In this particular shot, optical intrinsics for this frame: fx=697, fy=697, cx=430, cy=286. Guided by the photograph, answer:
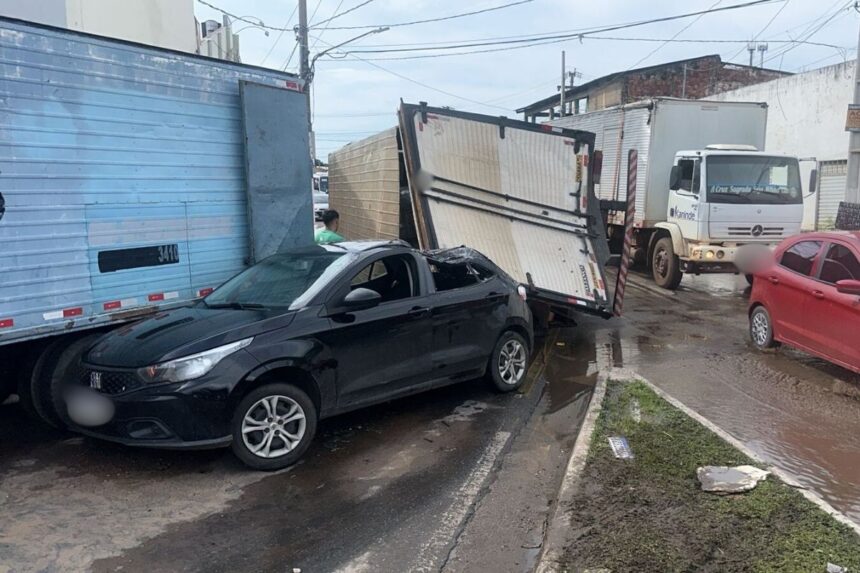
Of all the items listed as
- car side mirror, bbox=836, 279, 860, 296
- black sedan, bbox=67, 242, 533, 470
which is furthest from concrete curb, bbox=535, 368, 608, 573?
car side mirror, bbox=836, 279, 860, 296

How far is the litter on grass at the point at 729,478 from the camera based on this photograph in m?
4.48

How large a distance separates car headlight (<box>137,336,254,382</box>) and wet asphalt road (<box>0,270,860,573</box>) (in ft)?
2.46

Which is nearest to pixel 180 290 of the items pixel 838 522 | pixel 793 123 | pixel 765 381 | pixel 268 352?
pixel 268 352

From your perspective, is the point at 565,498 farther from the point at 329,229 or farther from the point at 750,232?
the point at 750,232

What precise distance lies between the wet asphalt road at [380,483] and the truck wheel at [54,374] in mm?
244

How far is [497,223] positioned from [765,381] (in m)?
3.69

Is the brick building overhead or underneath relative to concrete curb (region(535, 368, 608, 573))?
overhead

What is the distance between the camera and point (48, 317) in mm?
5516

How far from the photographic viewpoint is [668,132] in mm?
13922

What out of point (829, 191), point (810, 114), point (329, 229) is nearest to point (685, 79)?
point (810, 114)

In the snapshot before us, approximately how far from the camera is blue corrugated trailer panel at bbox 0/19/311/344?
17.3 ft

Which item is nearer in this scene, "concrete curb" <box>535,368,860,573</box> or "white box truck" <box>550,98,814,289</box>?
"concrete curb" <box>535,368,860,573</box>

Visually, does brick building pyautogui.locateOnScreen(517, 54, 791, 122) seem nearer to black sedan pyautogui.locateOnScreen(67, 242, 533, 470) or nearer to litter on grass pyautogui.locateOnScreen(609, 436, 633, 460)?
black sedan pyautogui.locateOnScreen(67, 242, 533, 470)

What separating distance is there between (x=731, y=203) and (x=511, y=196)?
5356mm
